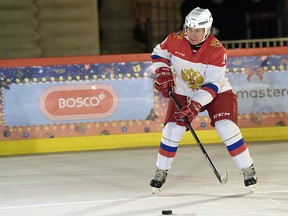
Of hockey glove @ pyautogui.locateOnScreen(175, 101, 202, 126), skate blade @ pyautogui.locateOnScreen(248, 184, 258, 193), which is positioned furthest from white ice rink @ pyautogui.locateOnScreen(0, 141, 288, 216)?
hockey glove @ pyautogui.locateOnScreen(175, 101, 202, 126)

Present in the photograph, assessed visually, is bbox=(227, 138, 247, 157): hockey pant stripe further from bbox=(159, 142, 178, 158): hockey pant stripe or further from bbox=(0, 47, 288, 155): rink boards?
bbox=(0, 47, 288, 155): rink boards

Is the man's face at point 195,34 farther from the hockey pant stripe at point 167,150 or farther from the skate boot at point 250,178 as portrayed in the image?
the skate boot at point 250,178

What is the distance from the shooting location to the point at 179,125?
5.62 meters

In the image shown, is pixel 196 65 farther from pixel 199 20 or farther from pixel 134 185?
pixel 134 185

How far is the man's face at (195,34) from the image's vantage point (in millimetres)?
5434

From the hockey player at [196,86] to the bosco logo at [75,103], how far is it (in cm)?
250

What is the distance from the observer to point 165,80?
18.7ft

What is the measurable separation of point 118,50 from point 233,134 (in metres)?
7.51

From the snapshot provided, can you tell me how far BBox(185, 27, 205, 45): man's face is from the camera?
5.43 meters

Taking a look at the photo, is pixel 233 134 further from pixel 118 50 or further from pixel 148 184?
pixel 118 50

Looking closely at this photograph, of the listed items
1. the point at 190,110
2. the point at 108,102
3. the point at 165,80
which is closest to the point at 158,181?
the point at 190,110

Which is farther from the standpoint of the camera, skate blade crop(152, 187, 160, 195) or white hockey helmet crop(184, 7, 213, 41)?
skate blade crop(152, 187, 160, 195)

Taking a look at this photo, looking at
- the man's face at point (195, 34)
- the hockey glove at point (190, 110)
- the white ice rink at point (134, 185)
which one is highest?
the man's face at point (195, 34)

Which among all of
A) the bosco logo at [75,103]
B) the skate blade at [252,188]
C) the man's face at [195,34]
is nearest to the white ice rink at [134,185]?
the skate blade at [252,188]
